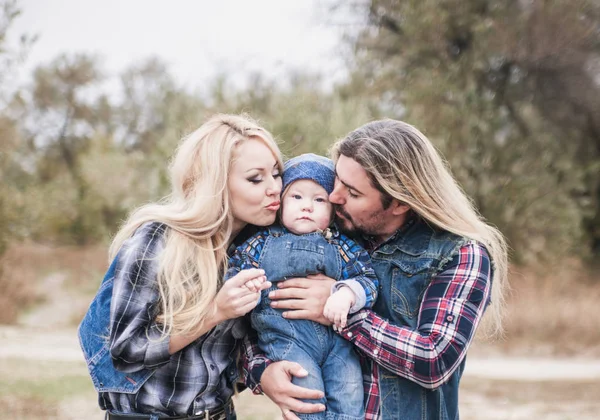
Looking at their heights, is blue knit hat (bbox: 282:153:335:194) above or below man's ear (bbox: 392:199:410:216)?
above

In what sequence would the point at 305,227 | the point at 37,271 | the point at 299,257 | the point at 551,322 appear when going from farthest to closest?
the point at 37,271 → the point at 551,322 → the point at 305,227 → the point at 299,257

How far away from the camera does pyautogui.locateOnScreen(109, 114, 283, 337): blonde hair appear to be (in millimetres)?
2408

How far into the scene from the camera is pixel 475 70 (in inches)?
548

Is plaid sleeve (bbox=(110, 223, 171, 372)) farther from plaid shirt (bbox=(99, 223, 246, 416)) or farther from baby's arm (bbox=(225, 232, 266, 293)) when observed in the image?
baby's arm (bbox=(225, 232, 266, 293))

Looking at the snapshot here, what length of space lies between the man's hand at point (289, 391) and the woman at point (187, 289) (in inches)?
10.7

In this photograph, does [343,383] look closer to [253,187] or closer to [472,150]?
[253,187]

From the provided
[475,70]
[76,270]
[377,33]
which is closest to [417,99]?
[475,70]

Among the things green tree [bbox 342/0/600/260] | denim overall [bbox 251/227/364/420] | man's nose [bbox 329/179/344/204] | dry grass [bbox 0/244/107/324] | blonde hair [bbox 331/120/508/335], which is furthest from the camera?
dry grass [bbox 0/244/107/324]

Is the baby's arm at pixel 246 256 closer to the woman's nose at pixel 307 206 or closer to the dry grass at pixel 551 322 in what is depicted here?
the woman's nose at pixel 307 206

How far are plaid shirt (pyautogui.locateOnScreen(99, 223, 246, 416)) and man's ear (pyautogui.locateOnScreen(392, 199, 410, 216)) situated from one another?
2.75 feet

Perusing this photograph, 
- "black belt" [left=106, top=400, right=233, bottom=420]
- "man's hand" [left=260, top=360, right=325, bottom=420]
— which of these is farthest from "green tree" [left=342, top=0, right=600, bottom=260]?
"man's hand" [left=260, top=360, right=325, bottom=420]

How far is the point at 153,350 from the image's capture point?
2.37 m

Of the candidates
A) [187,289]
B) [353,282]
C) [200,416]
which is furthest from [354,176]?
[200,416]

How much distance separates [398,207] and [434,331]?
0.57 metres
